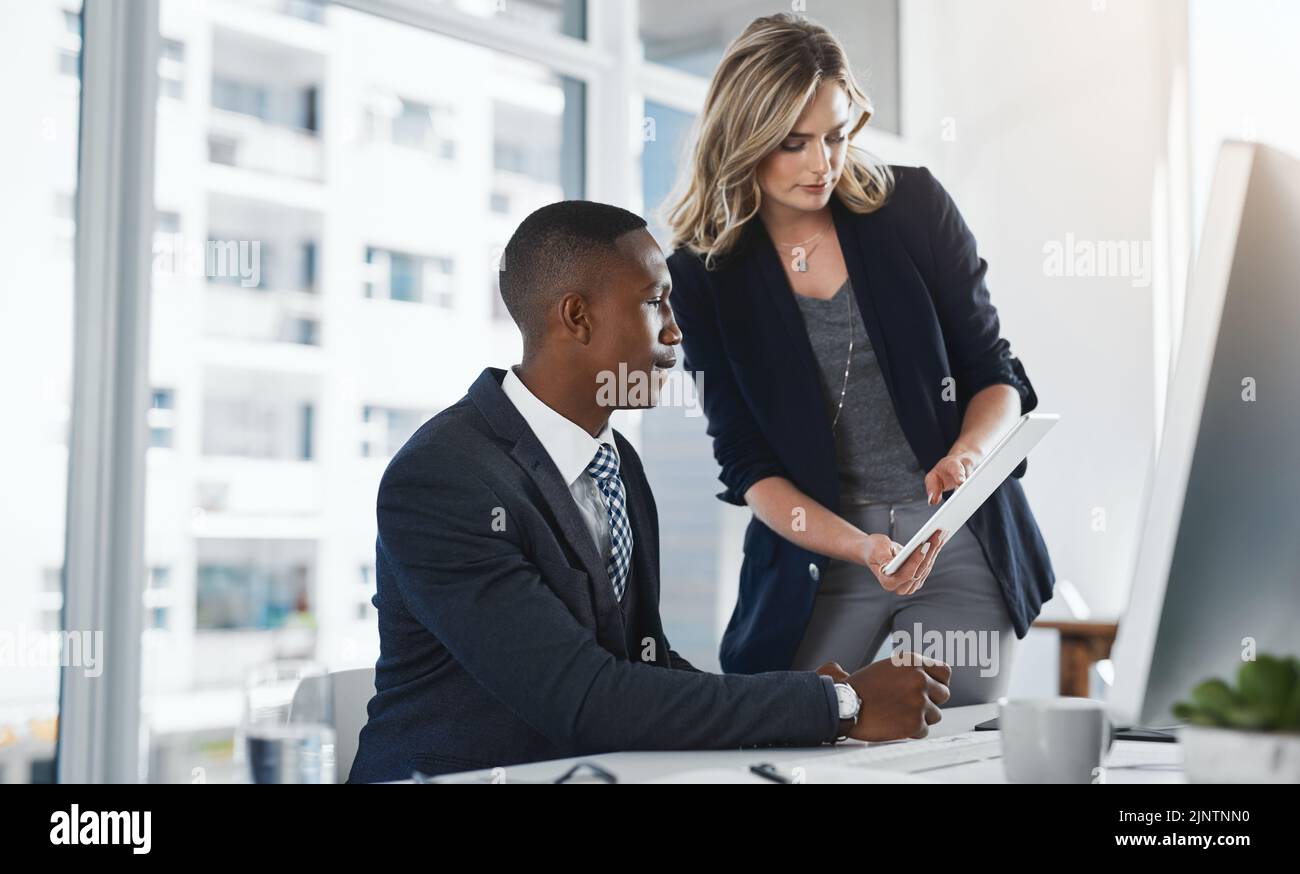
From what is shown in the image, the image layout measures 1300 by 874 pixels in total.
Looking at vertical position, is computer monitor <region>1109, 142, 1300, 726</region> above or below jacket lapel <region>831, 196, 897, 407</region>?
below

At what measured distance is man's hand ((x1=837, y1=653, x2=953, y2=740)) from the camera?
1.23 meters

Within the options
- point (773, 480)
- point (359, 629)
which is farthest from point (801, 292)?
point (359, 629)

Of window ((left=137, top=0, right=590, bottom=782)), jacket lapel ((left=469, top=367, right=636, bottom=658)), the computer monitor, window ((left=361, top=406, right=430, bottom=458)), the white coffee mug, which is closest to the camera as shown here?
the computer monitor

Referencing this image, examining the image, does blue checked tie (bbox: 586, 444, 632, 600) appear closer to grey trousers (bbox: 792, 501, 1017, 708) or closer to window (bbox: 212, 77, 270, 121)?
grey trousers (bbox: 792, 501, 1017, 708)

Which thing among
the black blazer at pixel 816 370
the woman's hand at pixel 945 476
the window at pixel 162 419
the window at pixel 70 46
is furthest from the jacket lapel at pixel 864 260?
the window at pixel 70 46

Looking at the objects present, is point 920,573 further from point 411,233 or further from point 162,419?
point 411,233

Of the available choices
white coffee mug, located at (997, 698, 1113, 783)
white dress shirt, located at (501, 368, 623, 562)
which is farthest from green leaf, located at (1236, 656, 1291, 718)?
white dress shirt, located at (501, 368, 623, 562)

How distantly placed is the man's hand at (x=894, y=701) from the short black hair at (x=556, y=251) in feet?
2.06

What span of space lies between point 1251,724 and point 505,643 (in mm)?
668

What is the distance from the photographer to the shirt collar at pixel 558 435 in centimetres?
152

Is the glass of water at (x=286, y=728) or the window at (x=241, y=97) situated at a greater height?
the window at (x=241, y=97)

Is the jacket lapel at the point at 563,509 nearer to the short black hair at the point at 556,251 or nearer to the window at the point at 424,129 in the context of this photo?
the short black hair at the point at 556,251

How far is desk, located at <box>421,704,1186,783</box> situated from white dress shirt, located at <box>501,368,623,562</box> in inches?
15.5
